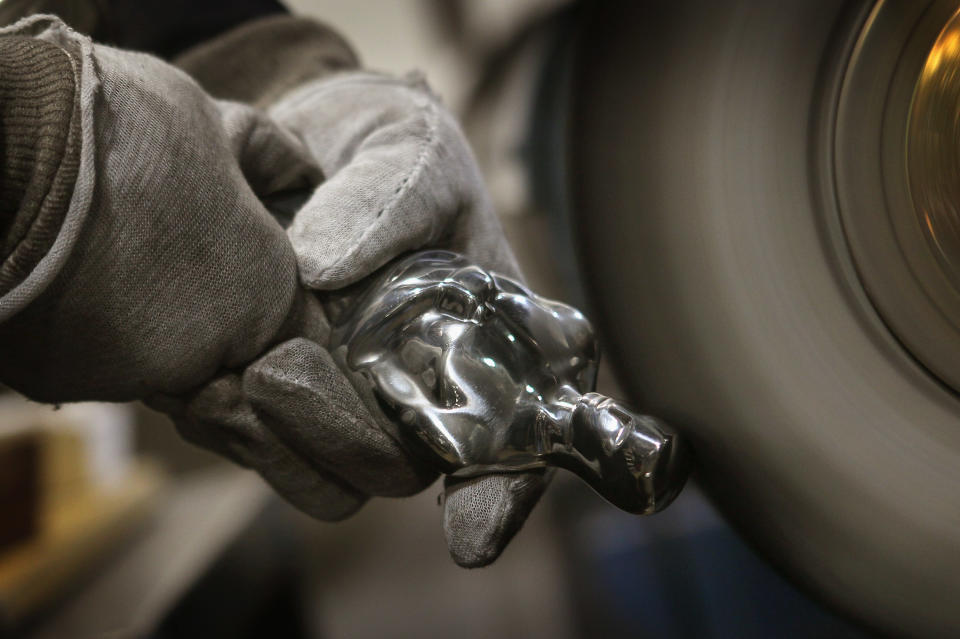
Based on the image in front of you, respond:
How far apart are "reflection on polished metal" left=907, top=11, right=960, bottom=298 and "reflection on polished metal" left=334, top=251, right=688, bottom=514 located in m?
0.17

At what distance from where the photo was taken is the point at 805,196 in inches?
14.7

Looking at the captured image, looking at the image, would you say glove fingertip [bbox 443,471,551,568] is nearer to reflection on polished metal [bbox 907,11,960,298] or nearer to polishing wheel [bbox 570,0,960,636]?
polishing wheel [bbox 570,0,960,636]

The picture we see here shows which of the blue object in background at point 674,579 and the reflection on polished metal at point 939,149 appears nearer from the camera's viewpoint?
the reflection on polished metal at point 939,149

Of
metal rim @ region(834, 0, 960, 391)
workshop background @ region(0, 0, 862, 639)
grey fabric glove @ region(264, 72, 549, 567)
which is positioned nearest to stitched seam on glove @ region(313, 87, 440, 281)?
grey fabric glove @ region(264, 72, 549, 567)

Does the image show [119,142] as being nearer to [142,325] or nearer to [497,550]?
[142,325]

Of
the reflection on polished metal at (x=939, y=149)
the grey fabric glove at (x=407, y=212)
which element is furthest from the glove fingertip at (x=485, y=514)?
the reflection on polished metal at (x=939, y=149)

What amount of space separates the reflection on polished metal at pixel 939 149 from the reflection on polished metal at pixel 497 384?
0.56 ft

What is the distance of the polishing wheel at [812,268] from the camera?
345 millimetres

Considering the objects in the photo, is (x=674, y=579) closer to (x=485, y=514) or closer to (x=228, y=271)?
(x=485, y=514)

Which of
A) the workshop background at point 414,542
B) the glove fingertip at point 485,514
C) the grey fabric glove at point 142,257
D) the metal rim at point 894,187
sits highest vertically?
the metal rim at point 894,187

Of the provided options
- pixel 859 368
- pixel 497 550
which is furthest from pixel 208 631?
pixel 859 368

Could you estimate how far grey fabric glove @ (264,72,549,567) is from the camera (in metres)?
0.33

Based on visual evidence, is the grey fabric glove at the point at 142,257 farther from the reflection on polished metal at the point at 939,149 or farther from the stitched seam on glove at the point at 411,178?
the reflection on polished metal at the point at 939,149

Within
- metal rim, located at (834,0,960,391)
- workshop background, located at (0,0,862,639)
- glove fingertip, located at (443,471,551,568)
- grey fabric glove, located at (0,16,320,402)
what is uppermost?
metal rim, located at (834,0,960,391)
